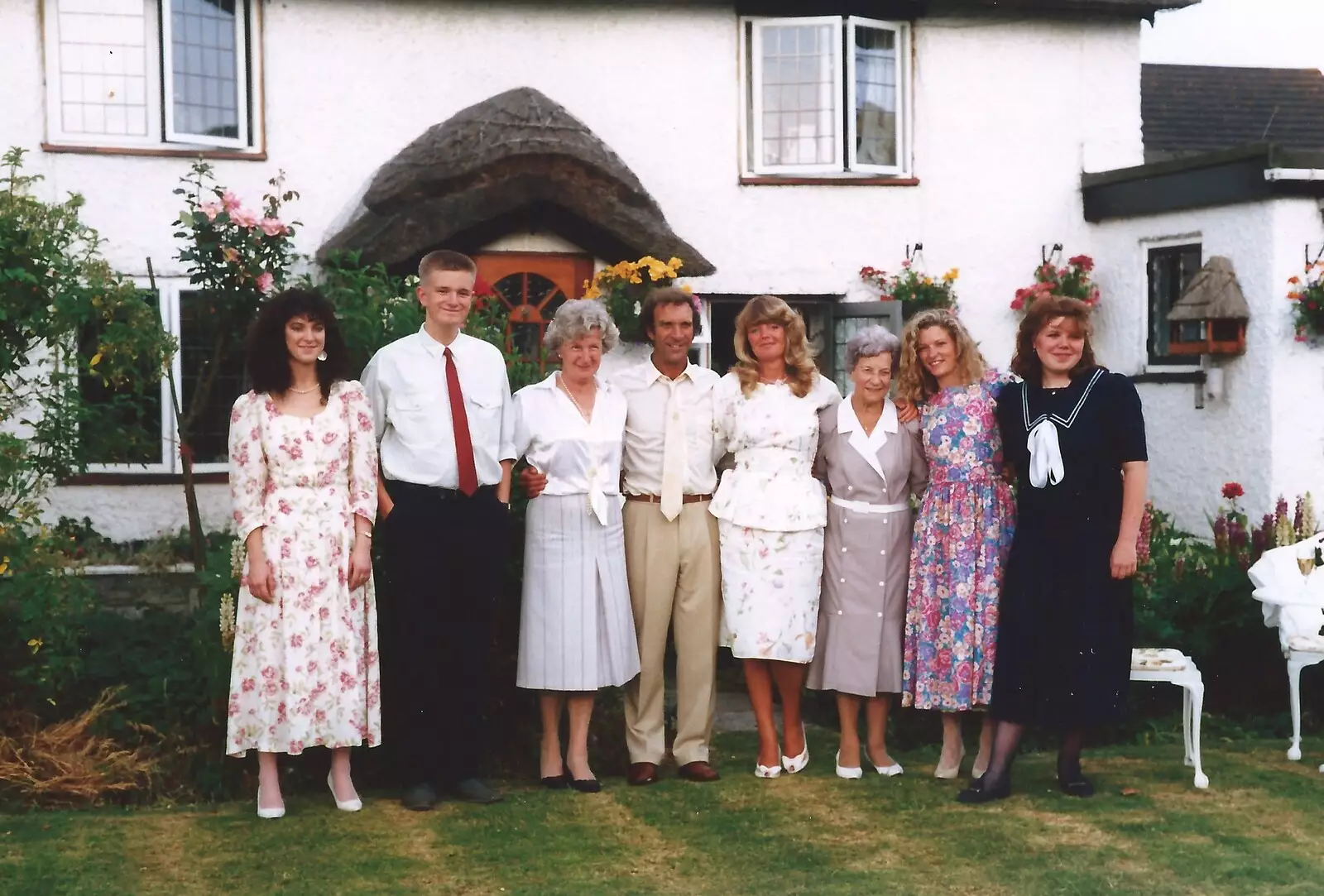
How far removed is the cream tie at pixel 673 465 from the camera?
20.7 feet

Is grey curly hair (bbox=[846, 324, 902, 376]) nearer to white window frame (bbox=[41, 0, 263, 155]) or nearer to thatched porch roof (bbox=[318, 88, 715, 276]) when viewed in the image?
thatched porch roof (bbox=[318, 88, 715, 276])

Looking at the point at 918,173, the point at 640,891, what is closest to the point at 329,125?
the point at 918,173

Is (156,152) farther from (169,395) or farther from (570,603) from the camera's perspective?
(570,603)

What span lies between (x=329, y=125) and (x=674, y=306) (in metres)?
6.41

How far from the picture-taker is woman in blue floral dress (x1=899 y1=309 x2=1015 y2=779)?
20.2 ft

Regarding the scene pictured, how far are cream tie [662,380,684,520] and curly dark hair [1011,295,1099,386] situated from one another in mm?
1394

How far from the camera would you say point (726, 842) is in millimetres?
5488

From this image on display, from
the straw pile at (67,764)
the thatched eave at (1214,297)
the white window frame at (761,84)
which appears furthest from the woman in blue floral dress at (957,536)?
the white window frame at (761,84)

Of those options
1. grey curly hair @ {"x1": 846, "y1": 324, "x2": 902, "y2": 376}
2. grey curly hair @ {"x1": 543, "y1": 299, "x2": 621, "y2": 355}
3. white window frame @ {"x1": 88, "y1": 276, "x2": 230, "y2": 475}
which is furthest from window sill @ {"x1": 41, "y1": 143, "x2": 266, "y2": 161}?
grey curly hair @ {"x1": 846, "y1": 324, "x2": 902, "y2": 376}

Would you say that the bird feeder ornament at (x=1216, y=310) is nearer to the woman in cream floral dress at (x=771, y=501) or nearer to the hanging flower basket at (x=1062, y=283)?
the hanging flower basket at (x=1062, y=283)

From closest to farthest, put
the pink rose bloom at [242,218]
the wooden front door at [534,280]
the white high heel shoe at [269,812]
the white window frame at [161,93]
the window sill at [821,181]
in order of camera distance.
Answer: the white high heel shoe at [269,812] → the pink rose bloom at [242,218] → the white window frame at [161,93] → the wooden front door at [534,280] → the window sill at [821,181]

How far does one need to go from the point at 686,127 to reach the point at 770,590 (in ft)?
22.6

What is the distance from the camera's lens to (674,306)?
6.32m

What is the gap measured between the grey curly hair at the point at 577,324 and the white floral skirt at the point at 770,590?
97 cm
